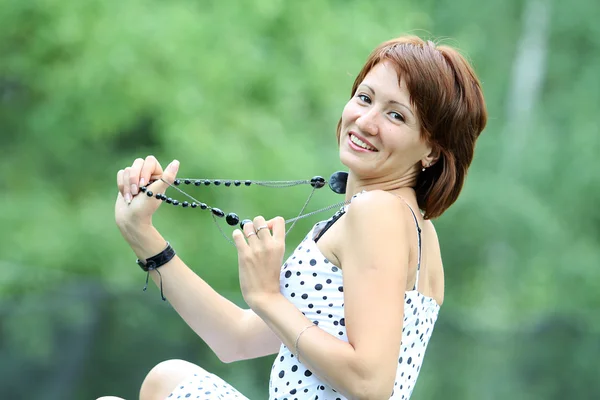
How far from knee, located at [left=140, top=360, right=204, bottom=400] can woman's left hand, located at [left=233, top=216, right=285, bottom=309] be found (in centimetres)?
32

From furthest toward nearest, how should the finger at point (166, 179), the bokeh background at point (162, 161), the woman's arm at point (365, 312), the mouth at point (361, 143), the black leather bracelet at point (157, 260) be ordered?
the bokeh background at point (162, 161)
the black leather bracelet at point (157, 260)
the finger at point (166, 179)
the mouth at point (361, 143)
the woman's arm at point (365, 312)

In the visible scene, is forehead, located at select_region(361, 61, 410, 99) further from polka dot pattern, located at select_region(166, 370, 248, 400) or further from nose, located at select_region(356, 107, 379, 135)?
polka dot pattern, located at select_region(166, 370, 248, 400)

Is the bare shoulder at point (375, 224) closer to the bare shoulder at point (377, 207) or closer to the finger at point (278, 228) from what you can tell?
the bare shoulder at point (377, 207)

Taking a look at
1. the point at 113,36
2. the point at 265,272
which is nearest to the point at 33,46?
the point at 113,36

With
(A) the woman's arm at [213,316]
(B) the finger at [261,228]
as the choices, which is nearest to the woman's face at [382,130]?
(B) the finger at [261,228]

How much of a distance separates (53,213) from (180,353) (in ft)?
5.50

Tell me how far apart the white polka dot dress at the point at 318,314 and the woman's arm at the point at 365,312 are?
0.24 feet

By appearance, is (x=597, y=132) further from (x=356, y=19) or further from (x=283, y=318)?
(x=283, y=318)

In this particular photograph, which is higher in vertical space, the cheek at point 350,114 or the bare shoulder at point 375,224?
the cheek at point 350,114

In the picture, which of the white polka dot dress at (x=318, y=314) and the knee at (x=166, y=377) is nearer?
the white polka dot dress at (x=318, y=314)

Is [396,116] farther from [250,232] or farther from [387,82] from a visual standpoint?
[250,232]

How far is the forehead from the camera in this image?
2.07 m

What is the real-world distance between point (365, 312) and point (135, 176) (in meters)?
0.74

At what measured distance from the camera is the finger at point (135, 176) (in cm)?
232
